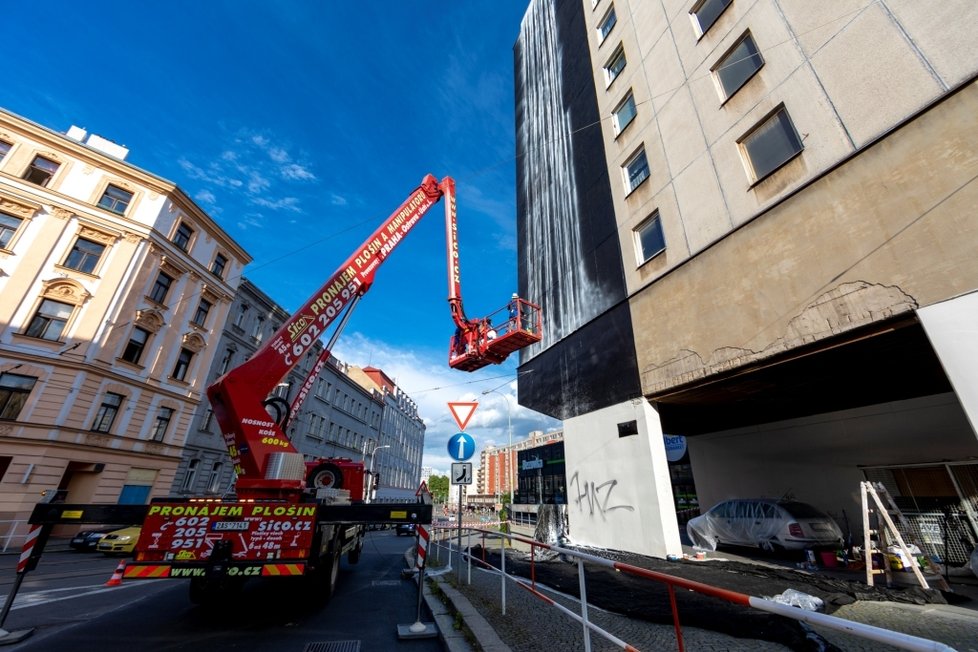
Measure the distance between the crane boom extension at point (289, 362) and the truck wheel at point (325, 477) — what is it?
174 cm

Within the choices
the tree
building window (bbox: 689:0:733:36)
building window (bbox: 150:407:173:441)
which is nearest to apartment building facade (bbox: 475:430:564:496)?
Result: the tree

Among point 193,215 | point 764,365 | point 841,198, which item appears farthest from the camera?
point 193,215

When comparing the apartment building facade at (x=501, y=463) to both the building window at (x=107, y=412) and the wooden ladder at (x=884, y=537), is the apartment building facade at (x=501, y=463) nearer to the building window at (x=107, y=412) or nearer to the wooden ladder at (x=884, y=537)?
the building window at (x=107, y=412)

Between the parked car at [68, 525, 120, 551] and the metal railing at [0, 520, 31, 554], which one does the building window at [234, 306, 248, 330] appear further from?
the parked car at [68, 525, 120, 551]

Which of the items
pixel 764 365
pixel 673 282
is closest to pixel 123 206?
pixel 673 282

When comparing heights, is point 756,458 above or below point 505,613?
above

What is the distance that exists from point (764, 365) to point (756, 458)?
736 cm

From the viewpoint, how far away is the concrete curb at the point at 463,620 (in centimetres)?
416

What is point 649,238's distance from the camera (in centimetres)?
1107

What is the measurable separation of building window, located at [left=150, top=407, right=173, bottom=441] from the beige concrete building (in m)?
0.06

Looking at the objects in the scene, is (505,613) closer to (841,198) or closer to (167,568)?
(167,568)

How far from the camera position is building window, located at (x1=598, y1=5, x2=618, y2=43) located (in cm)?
1451

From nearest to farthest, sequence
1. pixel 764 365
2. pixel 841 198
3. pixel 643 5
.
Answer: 1. pixel 841 198
2. pixel 764 365
3. pixel 643 5

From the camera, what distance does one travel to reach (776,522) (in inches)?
373
